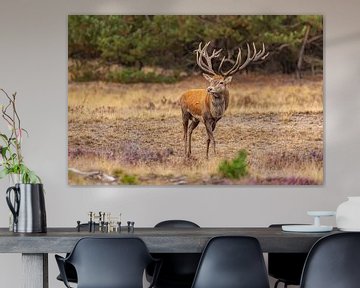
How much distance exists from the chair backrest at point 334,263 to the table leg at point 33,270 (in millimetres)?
1312

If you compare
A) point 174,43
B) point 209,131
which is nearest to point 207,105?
point 209,131

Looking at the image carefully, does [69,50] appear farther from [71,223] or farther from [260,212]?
[260,212]

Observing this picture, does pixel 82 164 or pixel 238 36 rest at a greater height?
pixel 238 36

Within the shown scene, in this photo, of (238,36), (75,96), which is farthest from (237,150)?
(75,96)

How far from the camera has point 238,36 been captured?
6.18 m

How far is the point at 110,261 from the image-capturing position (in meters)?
3.89

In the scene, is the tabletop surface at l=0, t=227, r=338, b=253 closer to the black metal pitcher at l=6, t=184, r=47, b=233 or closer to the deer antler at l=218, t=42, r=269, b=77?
the black metal pitcher at l=6, t=184, r=47, b=233

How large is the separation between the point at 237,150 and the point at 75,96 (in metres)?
1.34

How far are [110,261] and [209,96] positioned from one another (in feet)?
8.37

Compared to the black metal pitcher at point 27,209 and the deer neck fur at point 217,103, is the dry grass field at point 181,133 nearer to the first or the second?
the deer neck fur at point 217,103

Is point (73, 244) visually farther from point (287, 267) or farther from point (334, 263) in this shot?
point (287, 267)

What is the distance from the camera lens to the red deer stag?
616cm

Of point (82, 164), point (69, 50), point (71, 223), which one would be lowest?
point (71, 223)

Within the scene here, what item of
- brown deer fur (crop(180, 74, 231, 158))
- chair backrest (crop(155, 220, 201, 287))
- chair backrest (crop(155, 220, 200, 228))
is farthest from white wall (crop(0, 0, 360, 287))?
chair backrest (crop(155, 220, 201, 287))
